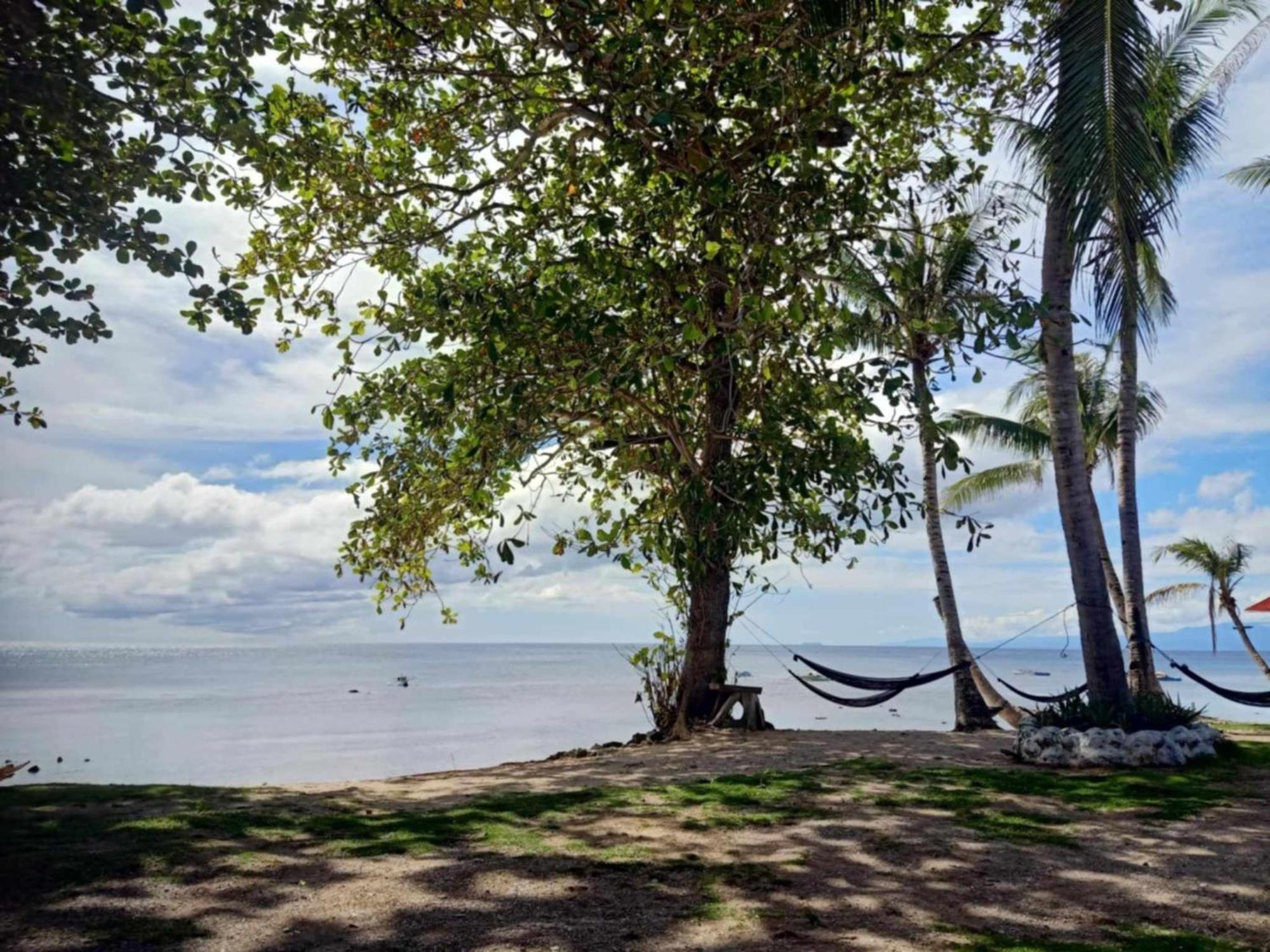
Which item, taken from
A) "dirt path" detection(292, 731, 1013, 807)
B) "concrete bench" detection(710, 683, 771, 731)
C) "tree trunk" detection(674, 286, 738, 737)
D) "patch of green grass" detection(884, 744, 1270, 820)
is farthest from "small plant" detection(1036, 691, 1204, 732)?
"tree trunk" detection(674, 286, 738, 737)

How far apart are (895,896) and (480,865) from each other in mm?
2099

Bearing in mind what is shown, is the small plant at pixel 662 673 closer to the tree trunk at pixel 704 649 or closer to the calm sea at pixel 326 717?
the tree trunk at pixel 704 649

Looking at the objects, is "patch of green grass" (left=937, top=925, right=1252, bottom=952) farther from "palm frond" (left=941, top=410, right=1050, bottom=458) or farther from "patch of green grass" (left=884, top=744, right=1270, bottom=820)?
"palm frond" (left=941, top=410, right=1050, bottom=458)

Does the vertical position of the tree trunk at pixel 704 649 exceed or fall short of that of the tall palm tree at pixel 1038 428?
it falls short

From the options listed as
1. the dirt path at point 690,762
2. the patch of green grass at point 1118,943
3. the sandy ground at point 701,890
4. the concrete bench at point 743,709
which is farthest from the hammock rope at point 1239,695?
the patch of green grass at point 1118,943

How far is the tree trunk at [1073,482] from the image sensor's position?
8.79 m

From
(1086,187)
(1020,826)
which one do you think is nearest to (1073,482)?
(1086,187)

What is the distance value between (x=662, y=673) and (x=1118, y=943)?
7250mm

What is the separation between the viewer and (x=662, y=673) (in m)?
11.3

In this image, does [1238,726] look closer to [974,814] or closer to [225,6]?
[974,814]

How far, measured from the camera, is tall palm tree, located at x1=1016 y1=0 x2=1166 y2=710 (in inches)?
254

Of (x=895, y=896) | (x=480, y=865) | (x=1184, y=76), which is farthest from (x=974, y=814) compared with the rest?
(x=1184, y=76)

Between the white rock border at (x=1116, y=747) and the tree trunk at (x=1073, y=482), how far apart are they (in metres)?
0.40

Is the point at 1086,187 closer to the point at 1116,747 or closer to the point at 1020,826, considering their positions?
the point at 1020,826
